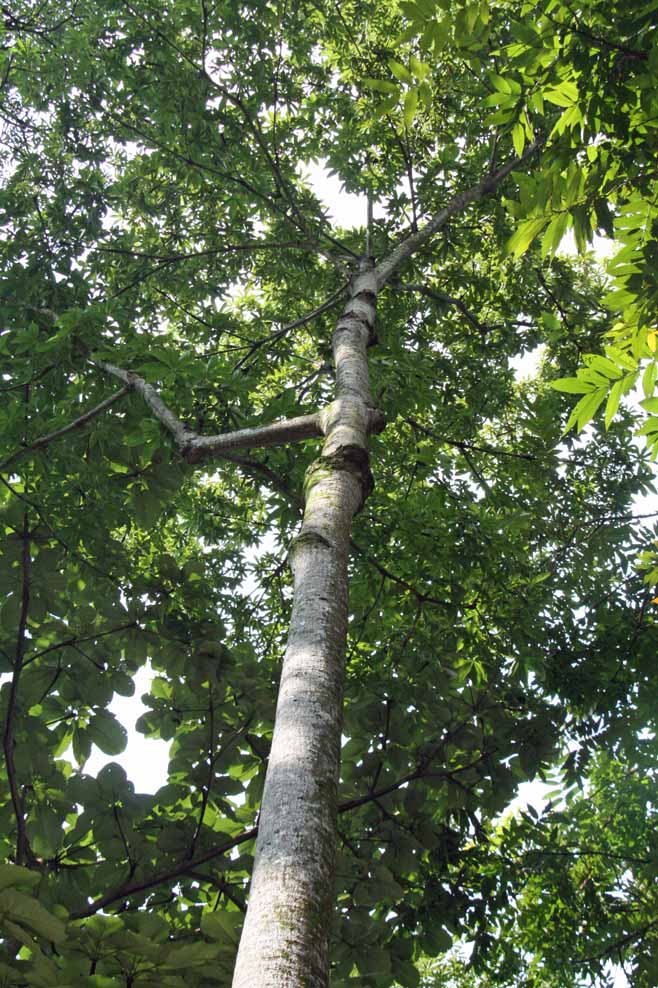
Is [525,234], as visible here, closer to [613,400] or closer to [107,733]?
[613,400]

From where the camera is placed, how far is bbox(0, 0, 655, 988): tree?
2742mm

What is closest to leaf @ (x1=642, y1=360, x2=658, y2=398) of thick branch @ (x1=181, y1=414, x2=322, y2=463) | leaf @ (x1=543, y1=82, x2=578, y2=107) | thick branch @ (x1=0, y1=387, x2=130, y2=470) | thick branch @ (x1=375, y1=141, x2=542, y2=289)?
leaf @ (x1=543, y1=82, x2=578, y2=107)

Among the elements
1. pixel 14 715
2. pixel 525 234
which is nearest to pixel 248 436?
pixel 525 234

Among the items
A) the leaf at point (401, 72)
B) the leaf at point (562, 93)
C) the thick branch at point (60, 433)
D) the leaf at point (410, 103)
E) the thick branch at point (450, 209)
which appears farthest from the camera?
the thick branch at point (450, 209)

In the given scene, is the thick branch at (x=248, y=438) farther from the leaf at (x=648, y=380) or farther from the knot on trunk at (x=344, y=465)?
the leaf at (x=648, y=380)

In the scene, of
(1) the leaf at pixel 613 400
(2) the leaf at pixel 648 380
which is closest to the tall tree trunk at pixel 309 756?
(1) the leaf at pixel 613 400

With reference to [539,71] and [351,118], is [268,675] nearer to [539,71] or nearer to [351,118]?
[539,71]

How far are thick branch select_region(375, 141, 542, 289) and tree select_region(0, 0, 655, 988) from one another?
0.16 feet

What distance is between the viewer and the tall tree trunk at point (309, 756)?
1.64m

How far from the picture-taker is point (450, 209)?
6914 millimetres

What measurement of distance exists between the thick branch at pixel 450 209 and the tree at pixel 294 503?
0.05m

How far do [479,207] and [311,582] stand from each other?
592 centimetres

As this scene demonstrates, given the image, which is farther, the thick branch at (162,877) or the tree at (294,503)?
the thick branch at (162,877)

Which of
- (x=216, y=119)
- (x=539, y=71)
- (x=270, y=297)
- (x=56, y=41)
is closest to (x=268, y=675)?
(x=539, y=71)
